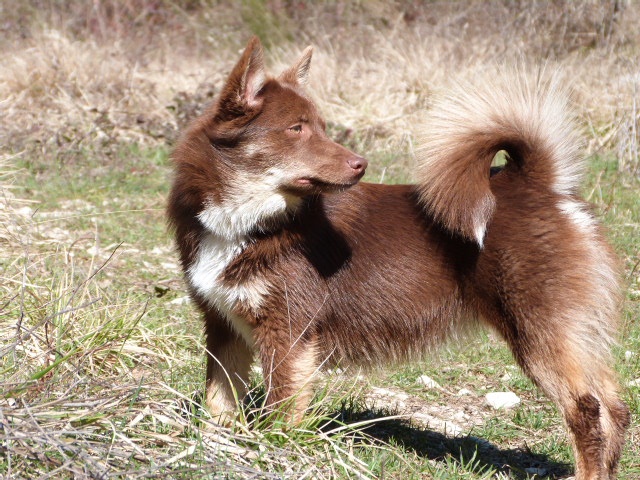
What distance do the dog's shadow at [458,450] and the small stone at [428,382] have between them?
0.46 m

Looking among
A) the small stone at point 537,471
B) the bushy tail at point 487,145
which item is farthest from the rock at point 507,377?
the bushy tail at point 487,145

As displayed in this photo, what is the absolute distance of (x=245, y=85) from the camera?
3588 mm

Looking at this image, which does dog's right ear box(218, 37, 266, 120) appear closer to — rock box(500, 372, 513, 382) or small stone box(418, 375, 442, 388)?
small stone box(418, 375, 442, 388)

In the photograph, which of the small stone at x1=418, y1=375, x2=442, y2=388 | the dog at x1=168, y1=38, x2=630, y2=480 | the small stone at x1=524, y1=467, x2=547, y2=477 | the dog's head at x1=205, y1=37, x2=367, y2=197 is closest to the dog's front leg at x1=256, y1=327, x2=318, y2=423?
the dog at x1=168, y1=38, x2=630, y2=480

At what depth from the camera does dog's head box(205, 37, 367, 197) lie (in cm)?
354

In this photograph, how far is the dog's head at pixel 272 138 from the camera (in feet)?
11.6

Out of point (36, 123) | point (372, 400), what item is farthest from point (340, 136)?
point (372, 400)

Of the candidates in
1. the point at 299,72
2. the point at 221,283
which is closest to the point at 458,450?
the point at 221,283

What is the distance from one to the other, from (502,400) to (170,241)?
3313 mm

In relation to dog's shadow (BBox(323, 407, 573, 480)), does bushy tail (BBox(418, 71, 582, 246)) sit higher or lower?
higher

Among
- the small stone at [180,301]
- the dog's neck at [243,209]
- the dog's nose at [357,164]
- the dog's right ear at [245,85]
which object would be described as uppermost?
the dog's right ear at [245,85]

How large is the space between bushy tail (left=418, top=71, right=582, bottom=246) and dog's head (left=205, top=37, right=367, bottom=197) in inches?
18.8

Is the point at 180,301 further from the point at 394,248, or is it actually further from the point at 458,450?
the point at 458,450

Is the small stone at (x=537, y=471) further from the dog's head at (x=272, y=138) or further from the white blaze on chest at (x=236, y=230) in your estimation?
the dog's head at (x=272, y=138)
